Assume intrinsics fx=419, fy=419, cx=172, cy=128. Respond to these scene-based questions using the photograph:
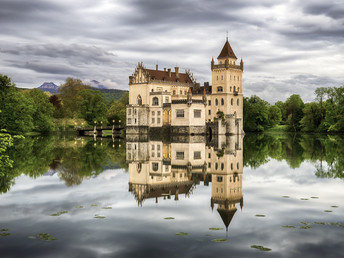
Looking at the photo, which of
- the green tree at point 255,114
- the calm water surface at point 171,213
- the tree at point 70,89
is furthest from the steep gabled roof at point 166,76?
the calm water surface at point 171,213

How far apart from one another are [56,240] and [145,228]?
8.72ft

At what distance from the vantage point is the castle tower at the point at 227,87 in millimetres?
91062

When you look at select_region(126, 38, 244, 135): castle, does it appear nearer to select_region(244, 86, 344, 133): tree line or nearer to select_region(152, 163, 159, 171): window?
select_region(244, 86, 344, 133): tree line

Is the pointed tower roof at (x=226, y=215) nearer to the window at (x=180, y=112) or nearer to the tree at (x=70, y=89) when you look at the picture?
the window at (x=180, y=112)

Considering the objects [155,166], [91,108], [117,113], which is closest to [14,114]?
[155,166]

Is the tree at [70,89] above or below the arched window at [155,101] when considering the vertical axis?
above

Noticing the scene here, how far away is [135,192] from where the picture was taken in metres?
19.2

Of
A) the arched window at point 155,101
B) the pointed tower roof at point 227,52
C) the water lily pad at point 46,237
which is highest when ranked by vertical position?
the pointed tower roof at point 227,52

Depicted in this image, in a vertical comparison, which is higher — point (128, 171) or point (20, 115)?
point (20, 115)

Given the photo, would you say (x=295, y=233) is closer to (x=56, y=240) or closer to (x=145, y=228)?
(x=145, y=228)

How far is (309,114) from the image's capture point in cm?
11225

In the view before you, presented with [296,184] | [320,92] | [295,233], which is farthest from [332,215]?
[320,92]

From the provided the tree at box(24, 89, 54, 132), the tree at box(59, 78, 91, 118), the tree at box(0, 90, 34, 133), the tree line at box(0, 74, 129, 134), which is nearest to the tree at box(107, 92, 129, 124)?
the tree line at box(0, 74, 129, 134)

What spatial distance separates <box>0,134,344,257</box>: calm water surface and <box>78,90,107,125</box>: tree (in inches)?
3468
